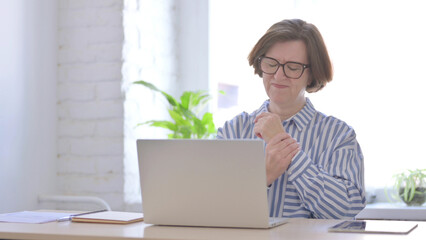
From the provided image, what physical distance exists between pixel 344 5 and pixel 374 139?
709 millimetres

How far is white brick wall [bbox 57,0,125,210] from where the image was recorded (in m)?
3.06

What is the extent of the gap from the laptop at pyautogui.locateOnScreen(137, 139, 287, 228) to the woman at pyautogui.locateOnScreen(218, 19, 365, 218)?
1.07 feet

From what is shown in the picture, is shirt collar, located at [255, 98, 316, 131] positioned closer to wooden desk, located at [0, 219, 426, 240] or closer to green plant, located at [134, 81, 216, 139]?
wooden desk, located at [0, 219, 426, 240]

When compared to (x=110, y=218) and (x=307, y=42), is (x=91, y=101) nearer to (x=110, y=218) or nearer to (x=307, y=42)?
(x=307, y=42)

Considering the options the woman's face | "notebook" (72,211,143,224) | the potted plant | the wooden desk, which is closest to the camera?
the wooden desk

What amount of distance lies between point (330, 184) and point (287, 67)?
0.43m

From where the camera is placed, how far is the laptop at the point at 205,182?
151 centimetres

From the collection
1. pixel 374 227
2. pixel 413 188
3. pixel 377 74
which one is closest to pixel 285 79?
pixel 374 227

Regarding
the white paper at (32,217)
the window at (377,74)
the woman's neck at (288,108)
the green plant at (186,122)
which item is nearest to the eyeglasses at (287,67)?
the woman's neck at (288,108)

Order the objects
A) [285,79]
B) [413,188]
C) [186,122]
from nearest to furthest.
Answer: [285,79]
[413,188]
[186,122]

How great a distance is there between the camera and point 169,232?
150cm

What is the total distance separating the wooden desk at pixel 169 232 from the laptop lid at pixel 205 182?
0.11ft

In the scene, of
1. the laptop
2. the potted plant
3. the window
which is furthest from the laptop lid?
the window

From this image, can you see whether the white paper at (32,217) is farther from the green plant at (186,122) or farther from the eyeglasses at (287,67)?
the green plant at (186,122)
